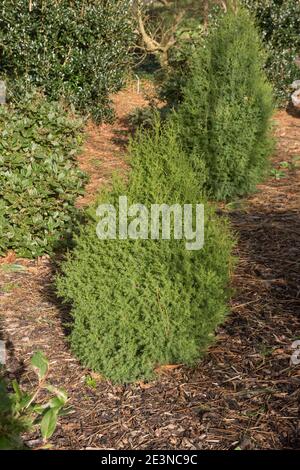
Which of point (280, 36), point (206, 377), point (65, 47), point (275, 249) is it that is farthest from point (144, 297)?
point (280, 36)

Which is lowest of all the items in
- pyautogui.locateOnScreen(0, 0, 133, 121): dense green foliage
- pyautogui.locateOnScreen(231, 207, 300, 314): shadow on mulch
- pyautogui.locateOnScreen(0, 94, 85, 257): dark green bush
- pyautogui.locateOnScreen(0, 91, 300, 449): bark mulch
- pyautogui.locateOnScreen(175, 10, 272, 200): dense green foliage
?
pyautogui.locateOnScreen(0, 91, 300, 449): bark mulch

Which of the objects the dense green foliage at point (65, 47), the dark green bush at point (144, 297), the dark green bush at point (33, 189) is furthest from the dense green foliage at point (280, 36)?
the dark green bush at point (144, 297)

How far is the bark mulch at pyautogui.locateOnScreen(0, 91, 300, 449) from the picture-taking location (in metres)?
3.22

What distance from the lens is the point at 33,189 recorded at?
5.21 metres

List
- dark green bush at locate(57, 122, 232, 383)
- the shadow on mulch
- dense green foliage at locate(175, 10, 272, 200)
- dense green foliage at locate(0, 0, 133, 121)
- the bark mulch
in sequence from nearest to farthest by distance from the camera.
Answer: the bark mulch < dark green bush at locate(57, 122, 232, 383) < the shadow on mulch < dense green foliage at locate(175, 10, 272, 200) < dense green foliage at locate(0, 0, 133, 121)

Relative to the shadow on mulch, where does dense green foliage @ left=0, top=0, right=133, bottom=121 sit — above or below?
above

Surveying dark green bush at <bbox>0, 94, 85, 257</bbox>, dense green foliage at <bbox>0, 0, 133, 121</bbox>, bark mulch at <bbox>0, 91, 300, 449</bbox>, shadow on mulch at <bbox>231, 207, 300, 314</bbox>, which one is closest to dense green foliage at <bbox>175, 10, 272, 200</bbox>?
shadow on mulch at <bbox>231, 207, 300, 314</bbox>

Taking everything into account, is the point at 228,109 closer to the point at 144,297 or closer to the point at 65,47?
the point at 144,297

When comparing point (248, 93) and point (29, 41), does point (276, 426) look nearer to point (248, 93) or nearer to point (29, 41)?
point (248, 93)

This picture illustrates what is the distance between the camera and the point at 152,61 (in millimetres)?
14219

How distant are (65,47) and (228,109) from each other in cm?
372

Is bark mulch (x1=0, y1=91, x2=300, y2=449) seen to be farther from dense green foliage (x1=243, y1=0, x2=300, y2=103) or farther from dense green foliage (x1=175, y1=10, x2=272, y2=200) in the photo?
dense green foliage (x1=243, y1=0, x2=300, y2=103)

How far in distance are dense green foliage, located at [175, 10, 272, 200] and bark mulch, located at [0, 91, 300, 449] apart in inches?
54.2

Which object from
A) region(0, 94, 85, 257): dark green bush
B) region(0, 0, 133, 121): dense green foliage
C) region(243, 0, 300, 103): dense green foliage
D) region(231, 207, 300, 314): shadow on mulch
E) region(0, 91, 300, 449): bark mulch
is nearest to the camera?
region(0, 91, 300, 449): bark mulch
